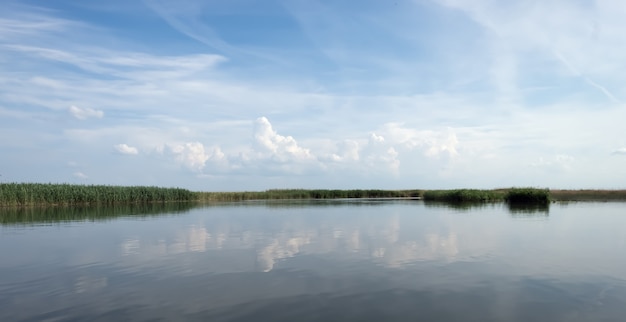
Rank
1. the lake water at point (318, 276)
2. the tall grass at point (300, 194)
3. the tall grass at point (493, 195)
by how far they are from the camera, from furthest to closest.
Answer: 1. the tall grass at point (300, 194)
2. the tall grass at point (493, 195)
3. the lake water at point (318, 276)

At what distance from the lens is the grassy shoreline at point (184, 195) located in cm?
5366

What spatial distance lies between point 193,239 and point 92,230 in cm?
862

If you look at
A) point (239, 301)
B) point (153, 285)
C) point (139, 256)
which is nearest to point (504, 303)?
point (239, 301)

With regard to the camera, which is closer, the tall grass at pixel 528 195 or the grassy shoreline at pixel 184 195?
the grassy shoreline at pixel 184 195

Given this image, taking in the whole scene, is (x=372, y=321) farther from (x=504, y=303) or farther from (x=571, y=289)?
(x=571, y=289)

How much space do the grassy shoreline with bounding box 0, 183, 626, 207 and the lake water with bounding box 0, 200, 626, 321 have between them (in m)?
33.6

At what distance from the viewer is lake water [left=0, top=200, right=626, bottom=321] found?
988 cm

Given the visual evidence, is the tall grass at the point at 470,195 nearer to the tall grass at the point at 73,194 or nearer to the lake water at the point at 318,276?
the lake water at the point at 318,276

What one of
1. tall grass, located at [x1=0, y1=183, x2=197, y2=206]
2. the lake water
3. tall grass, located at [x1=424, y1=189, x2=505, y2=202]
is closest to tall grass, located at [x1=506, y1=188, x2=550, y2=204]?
tall grass, located at [x1=424, y1=189, x2=505, y2=202]

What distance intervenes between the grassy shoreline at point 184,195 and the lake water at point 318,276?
33.6 meters

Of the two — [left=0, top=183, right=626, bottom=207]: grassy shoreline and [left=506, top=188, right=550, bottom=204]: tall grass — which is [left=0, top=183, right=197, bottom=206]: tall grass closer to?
[left=0, top=183, right=626, bottom=207]: grassy shoreline

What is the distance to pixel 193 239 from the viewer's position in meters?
22.8

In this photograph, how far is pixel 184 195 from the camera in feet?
258

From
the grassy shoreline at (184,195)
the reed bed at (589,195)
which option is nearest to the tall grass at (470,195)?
the grassy shoreline at (184,195)
